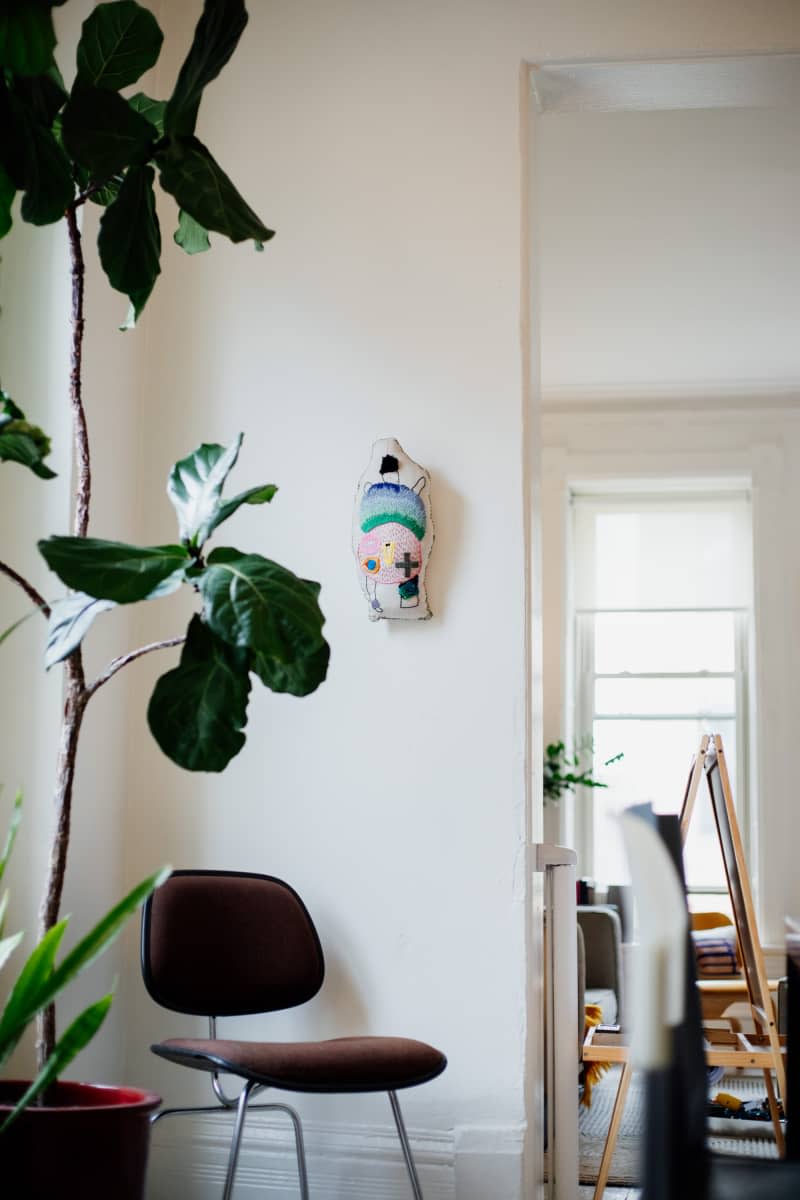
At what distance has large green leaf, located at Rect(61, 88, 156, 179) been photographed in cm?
196

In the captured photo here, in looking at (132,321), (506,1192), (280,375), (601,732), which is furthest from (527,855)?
(601,732)

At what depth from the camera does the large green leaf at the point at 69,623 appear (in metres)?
1.87

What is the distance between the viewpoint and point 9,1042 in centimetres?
177

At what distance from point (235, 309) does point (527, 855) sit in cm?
152

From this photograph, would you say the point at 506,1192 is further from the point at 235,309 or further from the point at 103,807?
the point at 235,309

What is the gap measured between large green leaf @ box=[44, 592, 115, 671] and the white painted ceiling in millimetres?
1989

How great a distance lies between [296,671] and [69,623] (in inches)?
13.6

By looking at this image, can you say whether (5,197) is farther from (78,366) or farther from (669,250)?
(669,250)

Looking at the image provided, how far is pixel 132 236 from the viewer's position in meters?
2.08

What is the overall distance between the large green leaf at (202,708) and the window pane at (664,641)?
17.5ft

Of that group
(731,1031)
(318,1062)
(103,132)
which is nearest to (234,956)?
(318,1062)

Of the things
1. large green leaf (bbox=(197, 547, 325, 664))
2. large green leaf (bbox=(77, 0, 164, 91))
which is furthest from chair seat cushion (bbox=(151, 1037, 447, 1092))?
large green leaf (bbox=(77, 0, 164, 91))

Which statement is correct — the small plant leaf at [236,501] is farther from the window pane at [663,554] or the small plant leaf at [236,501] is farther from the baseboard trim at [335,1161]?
the window pane at [663,554]

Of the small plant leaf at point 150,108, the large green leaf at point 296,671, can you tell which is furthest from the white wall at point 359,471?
the large green leaf at point 296,671
